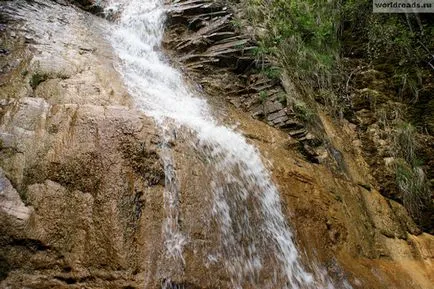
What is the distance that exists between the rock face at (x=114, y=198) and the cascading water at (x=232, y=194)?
0.13 m

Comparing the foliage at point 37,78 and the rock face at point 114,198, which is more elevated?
the foliage at point 37,78

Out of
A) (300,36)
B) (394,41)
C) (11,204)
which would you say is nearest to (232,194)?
(11,204)

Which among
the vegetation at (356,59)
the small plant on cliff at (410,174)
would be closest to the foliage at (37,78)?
the vegetation at (356,59)

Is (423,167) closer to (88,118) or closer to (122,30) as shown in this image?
(88,118)

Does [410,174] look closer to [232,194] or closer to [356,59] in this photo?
[356,59]

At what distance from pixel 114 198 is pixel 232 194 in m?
1.32

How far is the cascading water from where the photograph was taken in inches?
141

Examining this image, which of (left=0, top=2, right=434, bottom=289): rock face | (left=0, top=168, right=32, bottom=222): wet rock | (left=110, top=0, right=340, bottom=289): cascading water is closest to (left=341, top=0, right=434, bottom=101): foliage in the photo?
(left=0, top=2, right=434, bottom=289): rock face

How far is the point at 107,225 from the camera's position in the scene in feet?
10.5

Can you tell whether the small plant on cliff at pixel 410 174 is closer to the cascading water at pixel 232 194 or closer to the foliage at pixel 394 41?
the foliage at pixel 394 41

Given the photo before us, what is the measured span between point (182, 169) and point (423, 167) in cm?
452

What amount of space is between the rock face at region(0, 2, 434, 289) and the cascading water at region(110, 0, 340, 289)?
13 centimetres

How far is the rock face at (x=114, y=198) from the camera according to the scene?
302cm

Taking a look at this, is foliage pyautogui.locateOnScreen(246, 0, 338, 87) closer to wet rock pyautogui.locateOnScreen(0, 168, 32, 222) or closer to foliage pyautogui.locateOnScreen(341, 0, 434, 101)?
foliage pyautogui.locateOnScreen(341, 0, 434, 101)
